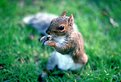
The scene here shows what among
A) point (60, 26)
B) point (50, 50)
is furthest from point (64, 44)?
point (50, 50)

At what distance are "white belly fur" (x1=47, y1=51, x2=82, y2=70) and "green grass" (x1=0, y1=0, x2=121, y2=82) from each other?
109 mm

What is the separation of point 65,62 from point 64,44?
0.88ft

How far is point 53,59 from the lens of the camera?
441cm

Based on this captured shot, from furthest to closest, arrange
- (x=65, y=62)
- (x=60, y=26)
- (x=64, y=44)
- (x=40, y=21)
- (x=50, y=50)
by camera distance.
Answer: (x=40, y=21) < (x=50, y=50) < (x=65, y=62) < (x=64, y=44) < (x=60, y=26)

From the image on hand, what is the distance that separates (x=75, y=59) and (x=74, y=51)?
130 millimetres

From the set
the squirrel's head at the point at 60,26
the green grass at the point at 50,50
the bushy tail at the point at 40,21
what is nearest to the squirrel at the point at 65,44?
the squirrel's head at the point at 60,26

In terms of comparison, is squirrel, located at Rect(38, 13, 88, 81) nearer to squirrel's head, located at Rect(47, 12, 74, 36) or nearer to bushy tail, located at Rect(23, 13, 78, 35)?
squirrel's head, located at Rect(47, 12, 74, 36)

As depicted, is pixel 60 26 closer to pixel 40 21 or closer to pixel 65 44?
pixel 65 44

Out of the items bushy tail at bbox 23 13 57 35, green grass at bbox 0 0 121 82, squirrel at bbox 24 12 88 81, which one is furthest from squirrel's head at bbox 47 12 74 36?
bushy tail at bbox 23 13 57 35

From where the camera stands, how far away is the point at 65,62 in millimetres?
4301

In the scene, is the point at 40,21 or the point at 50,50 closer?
the point at 50,50

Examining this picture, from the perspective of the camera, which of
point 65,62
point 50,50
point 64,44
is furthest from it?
point 50,50

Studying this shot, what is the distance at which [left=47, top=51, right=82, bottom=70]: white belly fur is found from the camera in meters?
4.29

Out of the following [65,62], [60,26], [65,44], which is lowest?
[65,62]
